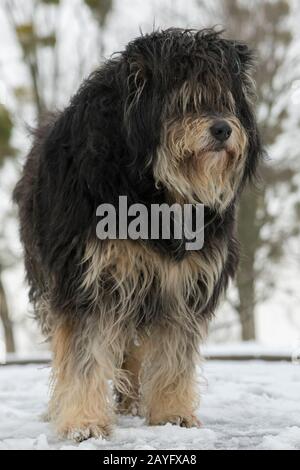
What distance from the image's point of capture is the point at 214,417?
15.6ft

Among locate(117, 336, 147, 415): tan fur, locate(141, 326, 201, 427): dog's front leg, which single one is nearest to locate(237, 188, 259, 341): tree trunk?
locate(117, 336, 147, 415): tan fur

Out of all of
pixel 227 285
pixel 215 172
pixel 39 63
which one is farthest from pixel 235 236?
pixel 39 63

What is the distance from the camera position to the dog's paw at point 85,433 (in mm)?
4026

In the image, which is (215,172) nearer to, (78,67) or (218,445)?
(218,445)

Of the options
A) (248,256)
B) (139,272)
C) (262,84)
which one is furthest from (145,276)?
(262,84)

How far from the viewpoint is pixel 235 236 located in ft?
15.6

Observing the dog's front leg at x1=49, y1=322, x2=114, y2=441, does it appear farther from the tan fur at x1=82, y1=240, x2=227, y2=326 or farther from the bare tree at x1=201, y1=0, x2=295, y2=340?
the bare tree at x1=201, y1=0, x2=295, y2=340

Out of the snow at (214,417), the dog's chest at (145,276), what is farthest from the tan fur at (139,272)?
the snow at (214,417)

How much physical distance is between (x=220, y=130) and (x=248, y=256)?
10829 mm

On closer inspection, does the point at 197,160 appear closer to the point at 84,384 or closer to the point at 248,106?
A: the point at 248,106

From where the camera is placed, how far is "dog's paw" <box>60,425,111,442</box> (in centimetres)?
403

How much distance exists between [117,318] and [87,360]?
0.26 meters

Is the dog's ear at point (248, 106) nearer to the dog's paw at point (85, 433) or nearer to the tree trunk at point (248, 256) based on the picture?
the dog's paw at point (85, 433)
